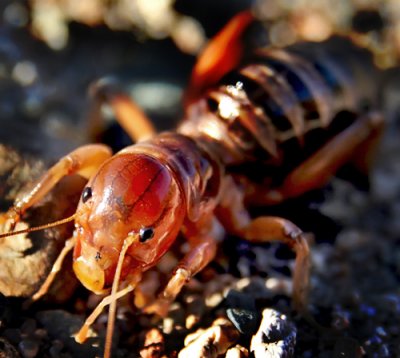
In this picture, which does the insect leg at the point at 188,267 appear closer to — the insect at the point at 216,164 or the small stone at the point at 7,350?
the insect at the point at 216,164

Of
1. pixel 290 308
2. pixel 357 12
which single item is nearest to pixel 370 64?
pixel 357 12

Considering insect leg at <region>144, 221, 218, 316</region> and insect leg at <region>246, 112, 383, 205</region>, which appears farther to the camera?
insect leg at <region>246, 112, 383, 205</region>

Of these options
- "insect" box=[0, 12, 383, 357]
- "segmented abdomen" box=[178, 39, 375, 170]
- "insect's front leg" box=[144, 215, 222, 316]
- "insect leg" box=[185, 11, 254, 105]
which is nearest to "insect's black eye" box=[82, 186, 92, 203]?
"insect" box=[0, 12, 383, 357]

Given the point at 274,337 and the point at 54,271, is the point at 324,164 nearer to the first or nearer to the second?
the point at 274,337

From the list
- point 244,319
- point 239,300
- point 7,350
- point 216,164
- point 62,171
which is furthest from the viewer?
point 216,164

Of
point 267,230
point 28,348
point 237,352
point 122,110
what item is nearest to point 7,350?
point 28,348

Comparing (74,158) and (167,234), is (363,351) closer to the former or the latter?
(167,234)

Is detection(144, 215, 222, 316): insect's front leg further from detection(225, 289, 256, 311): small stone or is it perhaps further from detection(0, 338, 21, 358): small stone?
detection(0, 338, 21, 358): small stone
